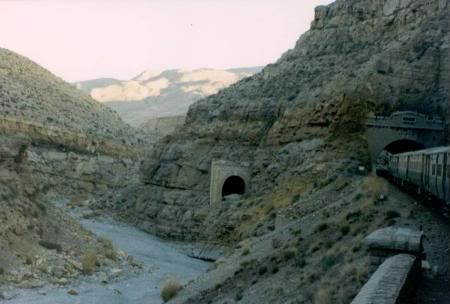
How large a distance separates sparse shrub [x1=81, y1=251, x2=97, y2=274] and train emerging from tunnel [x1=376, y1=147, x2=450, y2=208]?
522 inches

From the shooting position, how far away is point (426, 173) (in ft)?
70.4

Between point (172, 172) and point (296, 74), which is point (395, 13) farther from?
point (172, 172)

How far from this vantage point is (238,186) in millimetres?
49219

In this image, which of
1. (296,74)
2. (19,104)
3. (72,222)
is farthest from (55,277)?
(19,104)

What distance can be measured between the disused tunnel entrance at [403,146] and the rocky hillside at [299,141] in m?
2.24

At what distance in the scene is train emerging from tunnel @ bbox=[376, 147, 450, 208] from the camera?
18.1 metres

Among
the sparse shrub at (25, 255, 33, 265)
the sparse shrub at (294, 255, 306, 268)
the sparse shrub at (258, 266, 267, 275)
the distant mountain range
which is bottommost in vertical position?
the sparse shrub at (25, 255, 33, 265)

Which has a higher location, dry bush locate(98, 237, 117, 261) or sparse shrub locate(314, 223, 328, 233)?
sparse shrub locate(314, 223, 328, 233)

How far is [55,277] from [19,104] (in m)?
48.8

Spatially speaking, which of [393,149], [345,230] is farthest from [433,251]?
[393,149]

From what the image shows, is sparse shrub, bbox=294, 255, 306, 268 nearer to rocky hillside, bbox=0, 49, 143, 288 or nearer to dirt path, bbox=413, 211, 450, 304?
dirt path, bbox=413, 211, 450, 304

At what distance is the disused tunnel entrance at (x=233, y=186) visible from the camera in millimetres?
48281

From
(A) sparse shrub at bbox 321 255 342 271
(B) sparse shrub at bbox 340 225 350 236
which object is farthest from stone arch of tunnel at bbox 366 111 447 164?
(A) sparse shrub at bbox 321 255 342 271

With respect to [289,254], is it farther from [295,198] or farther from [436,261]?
[295,198]
